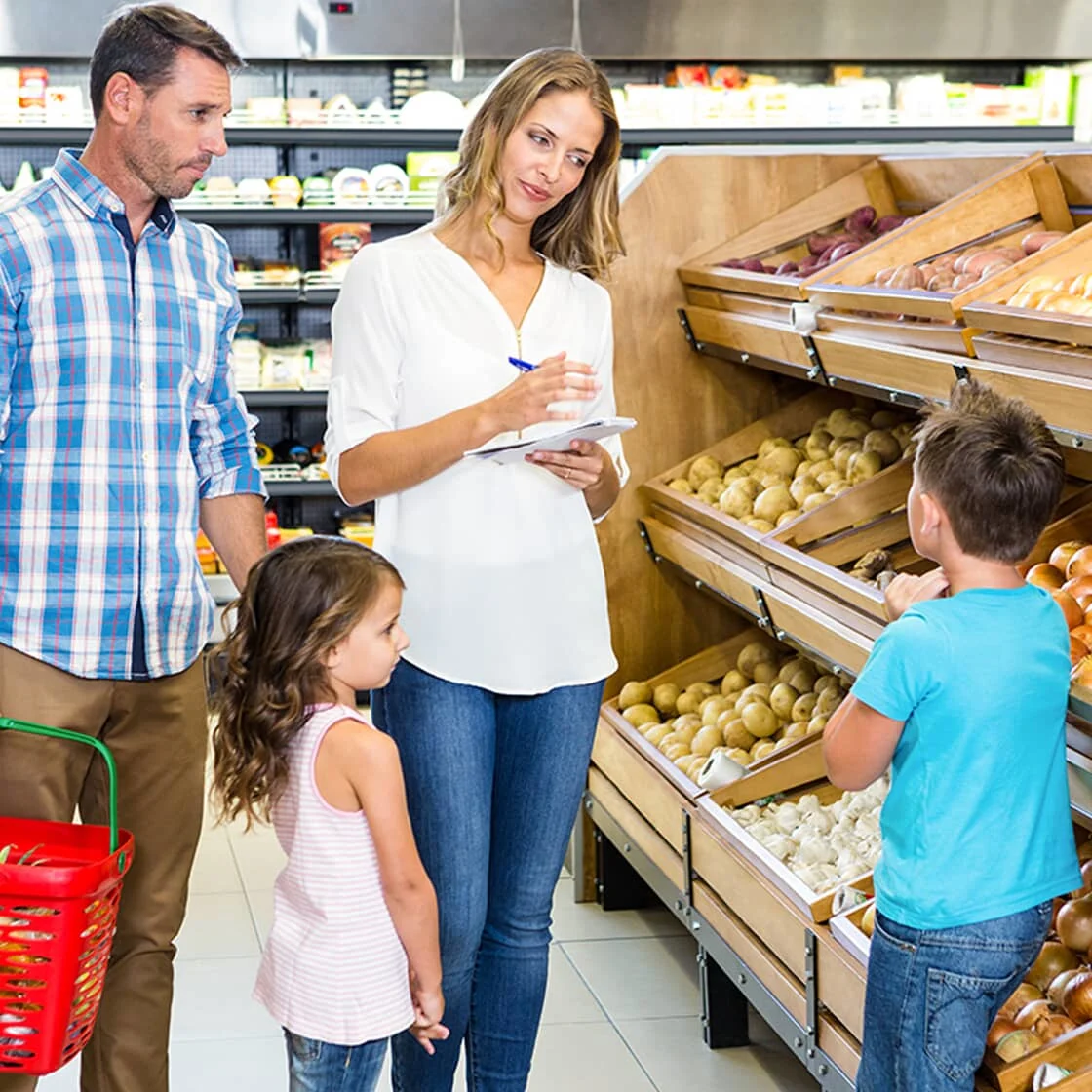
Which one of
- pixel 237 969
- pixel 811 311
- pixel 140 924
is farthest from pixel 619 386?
pixel 140 924

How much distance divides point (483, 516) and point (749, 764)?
4.63 feet

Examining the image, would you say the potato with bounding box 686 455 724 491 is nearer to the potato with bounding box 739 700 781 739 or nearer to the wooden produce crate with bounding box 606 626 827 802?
the wooden produce crate with bounding box 606 626 827 802

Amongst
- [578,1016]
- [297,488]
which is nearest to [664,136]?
[297,488]

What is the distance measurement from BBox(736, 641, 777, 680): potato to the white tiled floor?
25.4 inches

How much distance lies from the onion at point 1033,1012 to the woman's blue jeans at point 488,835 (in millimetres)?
698

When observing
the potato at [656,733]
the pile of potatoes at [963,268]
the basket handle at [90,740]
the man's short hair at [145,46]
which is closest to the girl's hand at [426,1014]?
the basket handle at [90,740]

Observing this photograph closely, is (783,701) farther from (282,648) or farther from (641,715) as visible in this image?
(282,648)

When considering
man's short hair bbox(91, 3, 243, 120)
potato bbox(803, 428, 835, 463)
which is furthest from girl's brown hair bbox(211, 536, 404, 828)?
potato bbox(803, 428, 835, 463)

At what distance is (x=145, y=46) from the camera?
7.36 ft

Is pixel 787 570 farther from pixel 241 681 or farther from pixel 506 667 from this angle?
pixel 241 681

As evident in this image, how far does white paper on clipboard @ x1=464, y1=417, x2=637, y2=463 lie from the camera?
2.17 m

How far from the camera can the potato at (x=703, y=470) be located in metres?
3.93

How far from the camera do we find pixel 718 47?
6.48 metres

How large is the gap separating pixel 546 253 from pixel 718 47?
4.34 metres
